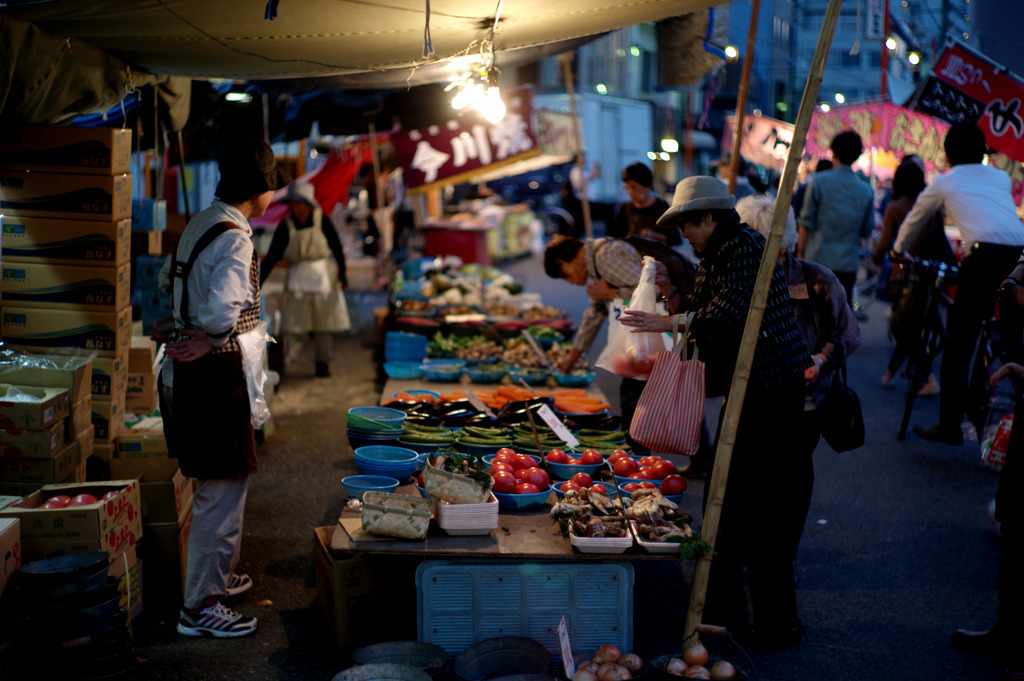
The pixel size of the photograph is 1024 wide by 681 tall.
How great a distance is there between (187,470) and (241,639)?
887 mm

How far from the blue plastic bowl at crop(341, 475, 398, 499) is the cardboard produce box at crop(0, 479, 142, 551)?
3.38 feet

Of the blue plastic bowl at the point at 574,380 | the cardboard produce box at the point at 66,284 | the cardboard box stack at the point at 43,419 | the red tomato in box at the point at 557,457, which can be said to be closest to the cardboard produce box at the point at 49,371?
the cardboard box stack at the point at 43,419

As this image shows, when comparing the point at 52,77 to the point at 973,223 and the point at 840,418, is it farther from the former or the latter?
the point at 973,223

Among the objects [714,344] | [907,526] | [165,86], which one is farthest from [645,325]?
[165,86]

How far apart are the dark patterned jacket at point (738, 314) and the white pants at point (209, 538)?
2.42 metres

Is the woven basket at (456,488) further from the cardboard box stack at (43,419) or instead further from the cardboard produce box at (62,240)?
the cardboard produce box at (62,240)

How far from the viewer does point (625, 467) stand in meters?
5.00

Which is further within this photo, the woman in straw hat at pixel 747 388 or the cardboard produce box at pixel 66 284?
the cardboard produce box at pixel 66 284

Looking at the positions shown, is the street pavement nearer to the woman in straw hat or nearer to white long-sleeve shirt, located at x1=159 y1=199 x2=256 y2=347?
the woman in straw hat

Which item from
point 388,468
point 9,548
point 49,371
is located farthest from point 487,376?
point 9,548

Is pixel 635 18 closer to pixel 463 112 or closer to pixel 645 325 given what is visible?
pixel 645 325

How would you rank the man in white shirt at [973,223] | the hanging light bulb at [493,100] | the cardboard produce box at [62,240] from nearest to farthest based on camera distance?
the cardboard produce box at [62,240] < the hanging light bulb at [493,100] < the man in white shirt at [973,223]

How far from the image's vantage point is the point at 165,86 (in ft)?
23.3

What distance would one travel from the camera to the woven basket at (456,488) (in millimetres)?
4055
